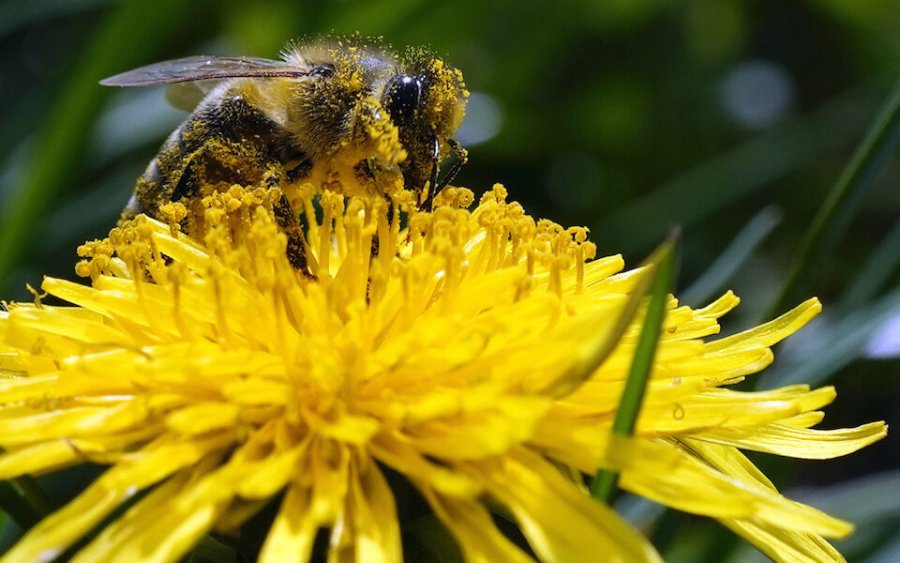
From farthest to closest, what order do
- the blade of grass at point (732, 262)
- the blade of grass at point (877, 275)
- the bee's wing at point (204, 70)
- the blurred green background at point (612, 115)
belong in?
the blurred green background at point (612, 115) < the blade of grass at point (877, 275) < the blade of grass at point (732, 262) < the bee's wing at point (204, 70)

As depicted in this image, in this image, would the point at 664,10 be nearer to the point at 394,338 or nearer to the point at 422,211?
the point at 422,211

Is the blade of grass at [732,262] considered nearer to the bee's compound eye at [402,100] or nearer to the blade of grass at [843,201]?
the blade of grass at [843,201]

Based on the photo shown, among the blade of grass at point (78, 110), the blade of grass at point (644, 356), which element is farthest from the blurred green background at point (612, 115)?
the blade of grass at point (644, 356)

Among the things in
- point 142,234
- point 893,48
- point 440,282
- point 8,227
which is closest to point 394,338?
point 440,282

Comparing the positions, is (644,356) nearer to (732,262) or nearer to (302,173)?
→ (302,173)

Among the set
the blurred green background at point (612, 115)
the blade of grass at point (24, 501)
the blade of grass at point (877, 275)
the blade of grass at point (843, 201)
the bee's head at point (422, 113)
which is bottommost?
the blade of grass at point (24, 501)

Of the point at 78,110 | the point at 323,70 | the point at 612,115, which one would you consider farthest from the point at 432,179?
the point at 612,115
